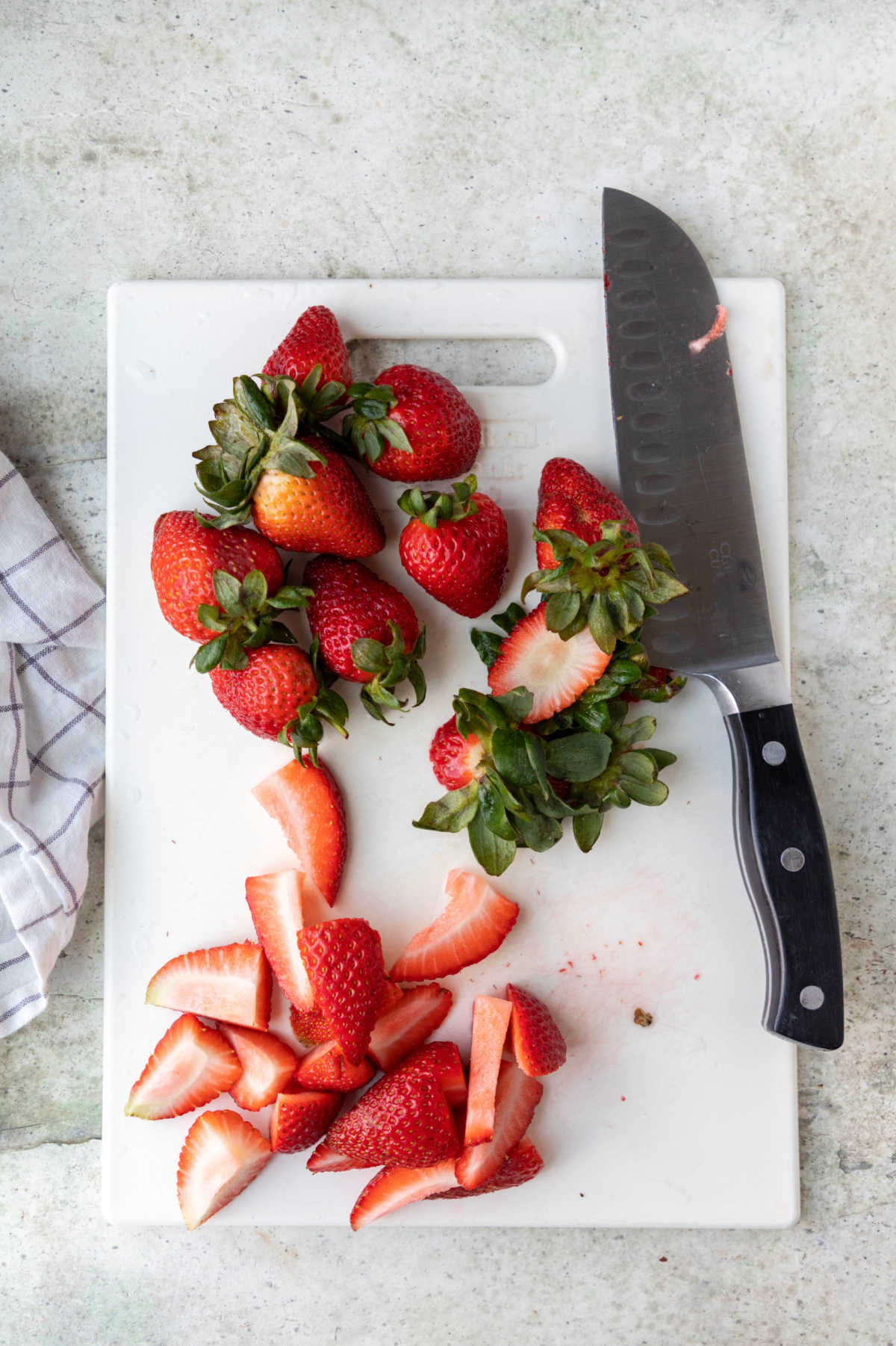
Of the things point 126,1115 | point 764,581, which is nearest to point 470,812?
point 764,581

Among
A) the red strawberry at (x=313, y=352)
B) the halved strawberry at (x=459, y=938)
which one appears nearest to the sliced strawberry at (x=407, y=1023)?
the halved strawberry at (x=459, y=938)

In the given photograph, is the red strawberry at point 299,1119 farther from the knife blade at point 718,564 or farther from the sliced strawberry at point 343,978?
the knife blade at point 718,564

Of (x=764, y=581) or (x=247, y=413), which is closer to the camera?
(x=247, y=413)

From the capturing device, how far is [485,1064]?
3.84ft

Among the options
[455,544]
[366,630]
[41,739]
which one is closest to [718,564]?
[455,544]

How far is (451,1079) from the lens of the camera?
1.17 meters

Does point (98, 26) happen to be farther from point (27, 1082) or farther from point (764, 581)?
point (27, 1082)

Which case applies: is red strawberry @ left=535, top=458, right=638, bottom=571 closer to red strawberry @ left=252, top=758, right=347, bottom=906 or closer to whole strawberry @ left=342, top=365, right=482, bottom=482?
whole strawberry @ left=342, top=365, right=482, bottom=482

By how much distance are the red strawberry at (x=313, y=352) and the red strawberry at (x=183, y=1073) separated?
0.74 metres

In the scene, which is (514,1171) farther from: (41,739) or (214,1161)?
(41,739)

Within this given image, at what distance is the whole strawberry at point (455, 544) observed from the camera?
1.10 metres

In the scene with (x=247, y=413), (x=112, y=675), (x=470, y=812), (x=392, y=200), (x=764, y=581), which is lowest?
(x=470, y=812)

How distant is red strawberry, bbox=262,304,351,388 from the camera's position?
1.10 metres

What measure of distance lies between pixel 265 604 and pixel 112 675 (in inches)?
9.8
